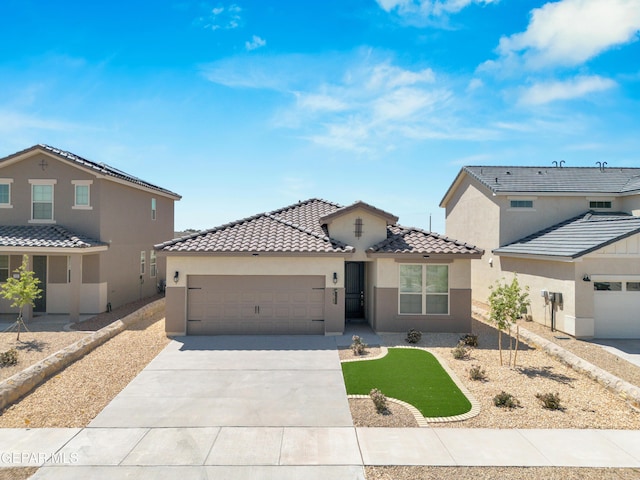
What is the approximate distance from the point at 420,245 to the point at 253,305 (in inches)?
266

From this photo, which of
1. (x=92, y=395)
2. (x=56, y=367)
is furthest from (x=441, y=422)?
(x=56, y=367)

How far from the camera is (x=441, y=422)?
762 centimetres

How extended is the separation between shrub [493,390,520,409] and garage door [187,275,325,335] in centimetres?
672

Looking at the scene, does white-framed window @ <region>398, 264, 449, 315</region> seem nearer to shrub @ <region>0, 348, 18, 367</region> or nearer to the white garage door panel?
the white garage door panel

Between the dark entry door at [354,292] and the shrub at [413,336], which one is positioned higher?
A: the dark entry door at [354,292]

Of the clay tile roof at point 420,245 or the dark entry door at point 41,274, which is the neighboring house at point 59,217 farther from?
the clay tile roof at point 420,245

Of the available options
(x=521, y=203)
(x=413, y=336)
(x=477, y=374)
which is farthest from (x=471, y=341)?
(x=521, y=203)

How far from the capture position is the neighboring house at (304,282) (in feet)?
44.7

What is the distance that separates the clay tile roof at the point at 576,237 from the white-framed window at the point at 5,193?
2341cm

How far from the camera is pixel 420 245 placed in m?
14.5

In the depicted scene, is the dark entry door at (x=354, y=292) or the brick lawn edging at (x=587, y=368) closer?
the brick lawn edging at (x=587, y=368)

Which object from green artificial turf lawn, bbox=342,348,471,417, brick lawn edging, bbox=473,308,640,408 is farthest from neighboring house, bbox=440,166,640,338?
green artificial turf lawn, bbox=342,348,471,417

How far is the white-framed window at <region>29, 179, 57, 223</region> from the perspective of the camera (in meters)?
16.8

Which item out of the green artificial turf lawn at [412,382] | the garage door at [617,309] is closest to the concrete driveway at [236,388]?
the green artificial turf lawn at [412,382]
